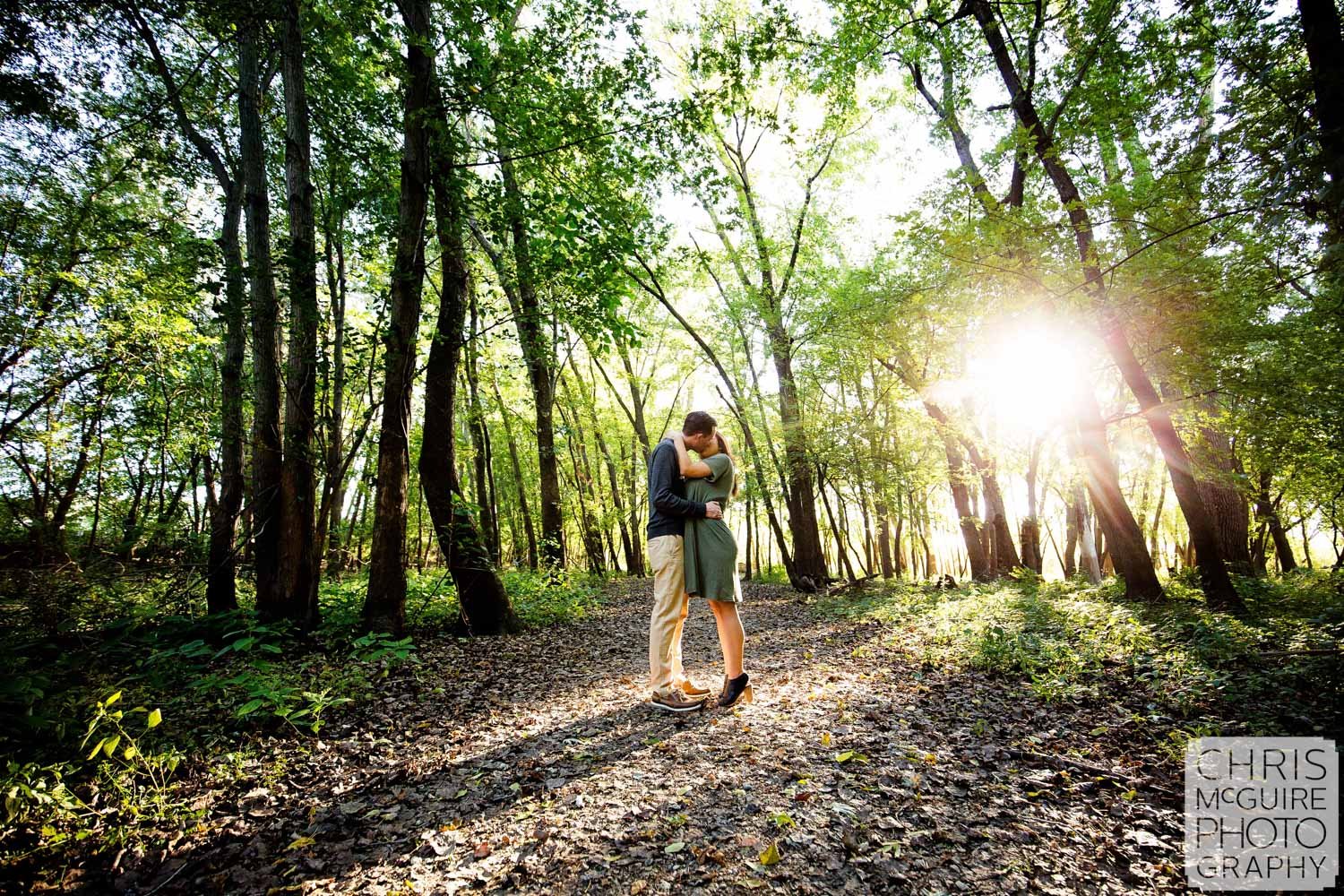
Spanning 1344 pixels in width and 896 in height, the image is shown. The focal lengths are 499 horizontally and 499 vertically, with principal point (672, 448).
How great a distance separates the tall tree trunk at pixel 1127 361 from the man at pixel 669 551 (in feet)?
20.3

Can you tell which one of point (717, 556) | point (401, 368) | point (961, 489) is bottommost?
point (717, 556)

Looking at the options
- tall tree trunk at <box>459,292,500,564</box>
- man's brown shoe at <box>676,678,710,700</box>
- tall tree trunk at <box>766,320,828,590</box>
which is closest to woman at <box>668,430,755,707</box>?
man's brown shoe at <box>676,678,710,700</box>

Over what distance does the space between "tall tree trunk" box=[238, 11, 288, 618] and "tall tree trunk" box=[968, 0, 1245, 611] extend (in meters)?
9.76

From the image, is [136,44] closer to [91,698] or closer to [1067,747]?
[91,698]

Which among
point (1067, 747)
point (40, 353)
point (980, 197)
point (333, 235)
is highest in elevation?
point (333, 235)

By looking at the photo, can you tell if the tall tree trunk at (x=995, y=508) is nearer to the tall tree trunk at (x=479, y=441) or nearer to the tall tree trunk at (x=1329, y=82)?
the tall tree trunk at (x=1329, y=82)

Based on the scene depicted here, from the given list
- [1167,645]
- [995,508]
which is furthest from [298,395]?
[995,508]

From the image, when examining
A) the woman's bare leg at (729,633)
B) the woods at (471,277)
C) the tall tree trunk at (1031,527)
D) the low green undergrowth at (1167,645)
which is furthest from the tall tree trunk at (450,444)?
the tall tree trunk at (1031,527)

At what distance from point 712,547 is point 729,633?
728 mm

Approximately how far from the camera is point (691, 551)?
3.99 meters

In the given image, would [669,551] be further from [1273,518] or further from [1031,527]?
[1273,518]

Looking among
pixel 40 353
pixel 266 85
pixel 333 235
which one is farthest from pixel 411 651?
pixel 40 353

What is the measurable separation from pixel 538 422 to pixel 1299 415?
1274 centimetres

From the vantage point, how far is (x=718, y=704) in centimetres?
414
